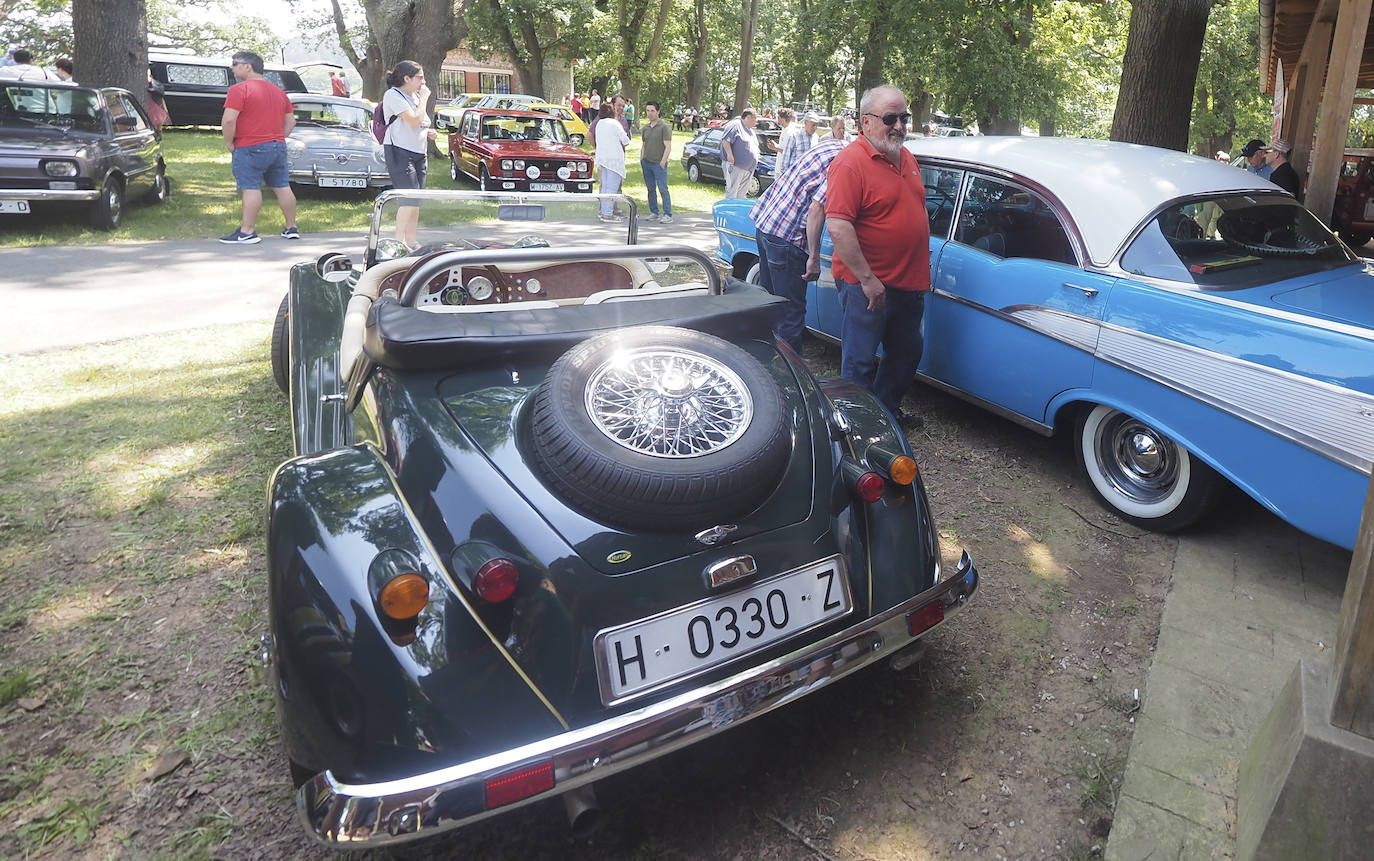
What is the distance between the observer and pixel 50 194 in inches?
336

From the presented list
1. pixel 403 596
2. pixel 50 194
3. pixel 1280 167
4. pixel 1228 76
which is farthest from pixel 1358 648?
pixel 1228 76

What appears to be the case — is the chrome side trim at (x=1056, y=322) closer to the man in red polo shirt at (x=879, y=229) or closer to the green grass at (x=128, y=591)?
the man in red polo shirt at (x=879, y=229)

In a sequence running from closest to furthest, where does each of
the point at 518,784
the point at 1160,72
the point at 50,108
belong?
the point at 518,784 < the point at 1160,72 < the point at 50,108

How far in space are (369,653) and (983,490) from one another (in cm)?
326

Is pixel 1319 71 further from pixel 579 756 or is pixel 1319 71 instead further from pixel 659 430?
pixel 579 756

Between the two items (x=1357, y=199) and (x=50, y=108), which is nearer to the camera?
(x=50, y=108)

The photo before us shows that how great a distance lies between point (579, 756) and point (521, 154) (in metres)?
12.8

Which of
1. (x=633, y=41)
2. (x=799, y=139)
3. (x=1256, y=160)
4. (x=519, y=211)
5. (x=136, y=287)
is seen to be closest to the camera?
(x=519, y=211)

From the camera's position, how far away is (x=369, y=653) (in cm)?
188

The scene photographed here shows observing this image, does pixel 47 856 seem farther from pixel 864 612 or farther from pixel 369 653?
pixel 864 612

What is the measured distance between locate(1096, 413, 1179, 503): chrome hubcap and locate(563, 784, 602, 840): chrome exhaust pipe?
2936 millimetres

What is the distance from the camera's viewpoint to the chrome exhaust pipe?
1.93m

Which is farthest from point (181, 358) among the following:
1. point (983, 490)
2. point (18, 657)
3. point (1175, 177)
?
point (1175, 177)

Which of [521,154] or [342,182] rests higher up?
[521,154]
